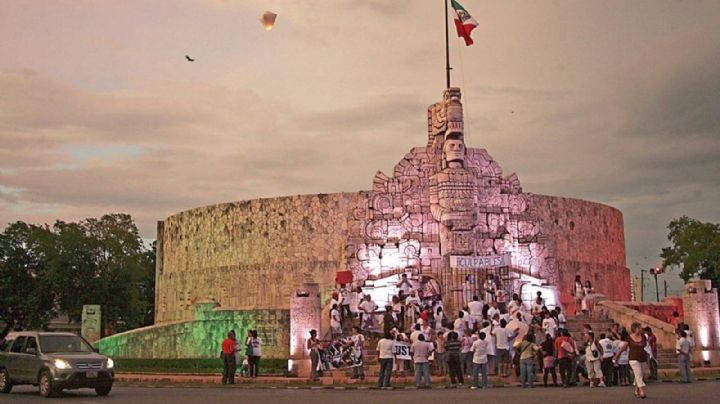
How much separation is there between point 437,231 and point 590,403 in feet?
56.6

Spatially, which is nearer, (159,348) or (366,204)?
(366,204)

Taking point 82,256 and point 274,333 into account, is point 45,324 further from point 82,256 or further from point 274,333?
point 274,333

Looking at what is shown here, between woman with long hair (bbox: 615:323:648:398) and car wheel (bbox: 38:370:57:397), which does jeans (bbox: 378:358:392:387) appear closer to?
woman with long hair (bbox: 615:323:648:398)

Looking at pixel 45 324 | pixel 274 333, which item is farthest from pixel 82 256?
pixel 274 333

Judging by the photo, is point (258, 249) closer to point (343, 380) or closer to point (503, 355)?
point (343, 380)

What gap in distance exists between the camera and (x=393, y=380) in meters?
21.6

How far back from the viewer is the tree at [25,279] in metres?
44.3

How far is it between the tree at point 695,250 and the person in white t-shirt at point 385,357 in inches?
1252

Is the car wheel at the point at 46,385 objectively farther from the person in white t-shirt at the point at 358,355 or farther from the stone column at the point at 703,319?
the stone column at the point at 703,319

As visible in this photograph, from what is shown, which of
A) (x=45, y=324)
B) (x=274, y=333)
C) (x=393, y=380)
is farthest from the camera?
(x=45, y=324)

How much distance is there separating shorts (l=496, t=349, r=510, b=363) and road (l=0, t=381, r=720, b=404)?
202 cm

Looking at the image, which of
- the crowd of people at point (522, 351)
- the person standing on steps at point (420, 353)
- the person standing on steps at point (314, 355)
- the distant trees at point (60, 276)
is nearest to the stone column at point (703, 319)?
the crowd of people at point (522, 351)

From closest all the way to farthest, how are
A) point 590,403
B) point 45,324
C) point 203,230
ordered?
point 590,403
point 203,230
point 45,324

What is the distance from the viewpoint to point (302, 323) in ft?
84.2
